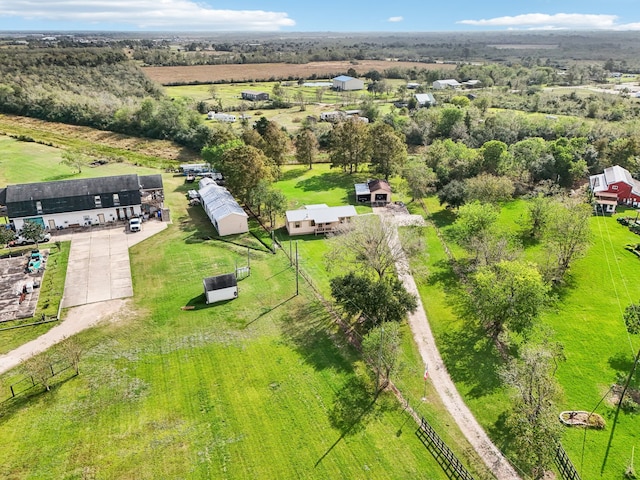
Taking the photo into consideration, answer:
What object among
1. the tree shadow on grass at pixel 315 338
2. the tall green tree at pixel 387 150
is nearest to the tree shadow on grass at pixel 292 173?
the tall green tree at pixel 387 150

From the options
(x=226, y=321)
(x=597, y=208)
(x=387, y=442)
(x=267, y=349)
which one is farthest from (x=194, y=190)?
(x=597, y=208)

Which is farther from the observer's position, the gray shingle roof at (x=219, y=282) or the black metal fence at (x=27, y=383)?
the gray shingle roof at (x=219, y=282)

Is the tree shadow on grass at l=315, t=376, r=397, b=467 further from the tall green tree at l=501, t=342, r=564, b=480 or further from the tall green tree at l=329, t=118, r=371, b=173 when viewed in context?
the tall green tree at l=329, t=118, r=371, b=173

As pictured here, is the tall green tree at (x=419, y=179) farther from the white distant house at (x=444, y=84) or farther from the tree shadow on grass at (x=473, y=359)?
the white distant house at (x=444, y=84)

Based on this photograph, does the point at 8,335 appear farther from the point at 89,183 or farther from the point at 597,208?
the point at 597,208

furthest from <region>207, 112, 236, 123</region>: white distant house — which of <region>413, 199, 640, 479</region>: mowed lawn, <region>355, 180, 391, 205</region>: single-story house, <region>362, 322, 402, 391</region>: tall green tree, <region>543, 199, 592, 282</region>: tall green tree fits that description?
<region>362, 322, 402, 391</region>: tall green tree
